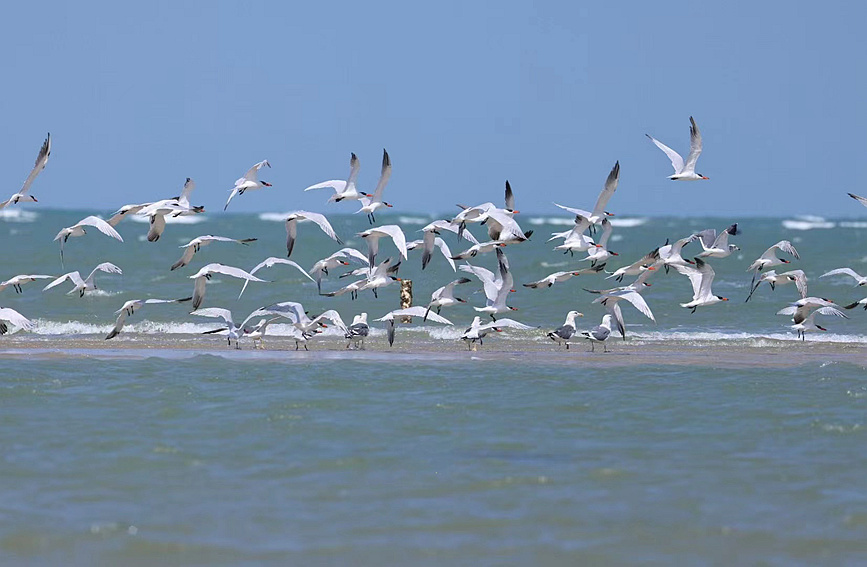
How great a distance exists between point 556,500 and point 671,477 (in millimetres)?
1207

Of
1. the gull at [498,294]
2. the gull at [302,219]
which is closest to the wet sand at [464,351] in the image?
the gull at [498,294]

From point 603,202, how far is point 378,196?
3160 mm

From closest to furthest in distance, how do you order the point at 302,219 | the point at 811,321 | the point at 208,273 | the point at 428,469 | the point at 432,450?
1. the point at 428,469
2. the point at 432,450
3. the point at 302,219
4. the point at 208,273
5. the point at 811,321

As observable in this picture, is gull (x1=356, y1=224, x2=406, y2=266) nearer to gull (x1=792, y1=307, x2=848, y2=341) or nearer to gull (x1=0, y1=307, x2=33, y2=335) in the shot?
gull (x1=0, y1=307, x2=33, y2=335)

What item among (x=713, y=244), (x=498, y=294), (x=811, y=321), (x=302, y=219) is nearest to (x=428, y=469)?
(x=302, y=219)

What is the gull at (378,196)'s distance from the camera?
57.9 feet

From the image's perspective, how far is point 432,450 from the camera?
10789mm

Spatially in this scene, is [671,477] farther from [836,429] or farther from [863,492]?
[836,429]

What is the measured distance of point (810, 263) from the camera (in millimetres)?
41438

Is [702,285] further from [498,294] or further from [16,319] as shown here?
[16,319]

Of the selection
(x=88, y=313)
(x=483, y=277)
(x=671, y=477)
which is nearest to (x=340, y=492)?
(x=671, y=477)

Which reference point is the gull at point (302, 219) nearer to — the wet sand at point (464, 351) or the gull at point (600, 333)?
the wet sand at point (464, 351)

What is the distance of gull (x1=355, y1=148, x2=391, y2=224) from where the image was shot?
17656 millimetres

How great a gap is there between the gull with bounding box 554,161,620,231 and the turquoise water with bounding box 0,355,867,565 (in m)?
3.16
